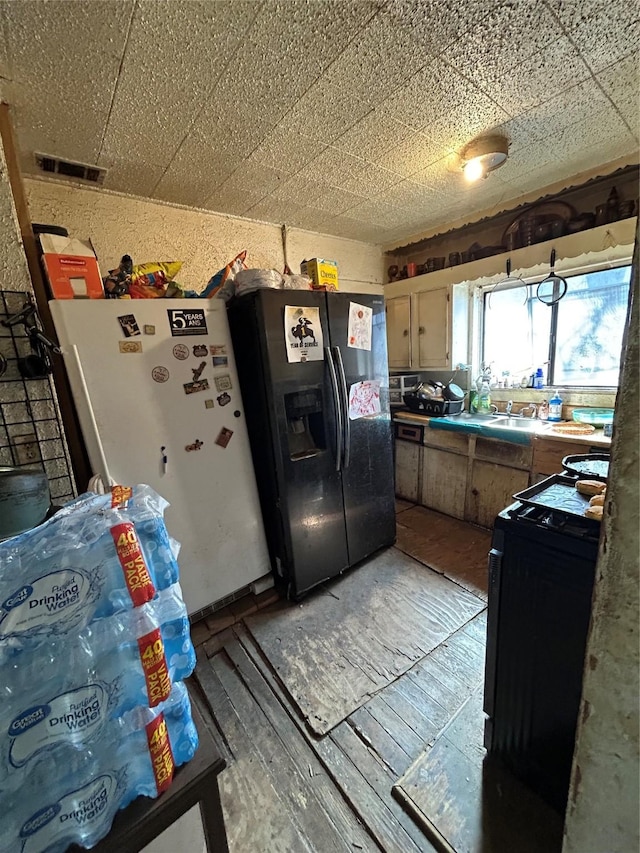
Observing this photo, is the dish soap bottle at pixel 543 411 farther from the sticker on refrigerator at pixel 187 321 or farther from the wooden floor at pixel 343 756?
the sticker on refrigerator at pixel 187 321

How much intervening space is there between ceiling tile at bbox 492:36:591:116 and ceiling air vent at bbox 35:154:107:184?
6.48ft

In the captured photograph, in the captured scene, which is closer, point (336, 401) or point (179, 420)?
point (179, 420)

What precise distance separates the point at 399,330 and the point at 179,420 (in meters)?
2.37

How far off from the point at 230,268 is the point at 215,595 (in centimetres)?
185

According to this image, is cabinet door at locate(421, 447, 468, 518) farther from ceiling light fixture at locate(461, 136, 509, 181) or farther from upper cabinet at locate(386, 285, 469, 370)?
ceiling light fixture at locate(461, 136, 509, 181)

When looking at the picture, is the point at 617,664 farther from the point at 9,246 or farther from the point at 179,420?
the point at 9,246

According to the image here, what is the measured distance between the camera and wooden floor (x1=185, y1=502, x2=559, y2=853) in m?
1.02

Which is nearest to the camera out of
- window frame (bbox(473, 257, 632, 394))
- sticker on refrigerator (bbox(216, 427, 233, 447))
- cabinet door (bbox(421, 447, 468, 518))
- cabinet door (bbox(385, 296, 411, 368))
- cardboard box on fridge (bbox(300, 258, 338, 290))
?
sticker on refrigerator (bbox(216, 427, 233, 447))

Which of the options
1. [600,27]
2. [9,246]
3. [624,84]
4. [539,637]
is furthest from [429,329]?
[9,246]

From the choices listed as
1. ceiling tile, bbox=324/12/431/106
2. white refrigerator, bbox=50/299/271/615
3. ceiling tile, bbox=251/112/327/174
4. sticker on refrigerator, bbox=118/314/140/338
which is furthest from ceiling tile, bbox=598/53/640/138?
sticker on refrigerator, bbox=118/314/140/338

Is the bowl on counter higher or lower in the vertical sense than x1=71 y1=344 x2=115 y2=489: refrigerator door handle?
lower

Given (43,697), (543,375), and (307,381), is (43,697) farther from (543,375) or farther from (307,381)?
(543,375)

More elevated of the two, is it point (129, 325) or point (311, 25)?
point (311, 25)

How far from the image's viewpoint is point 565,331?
261cm
